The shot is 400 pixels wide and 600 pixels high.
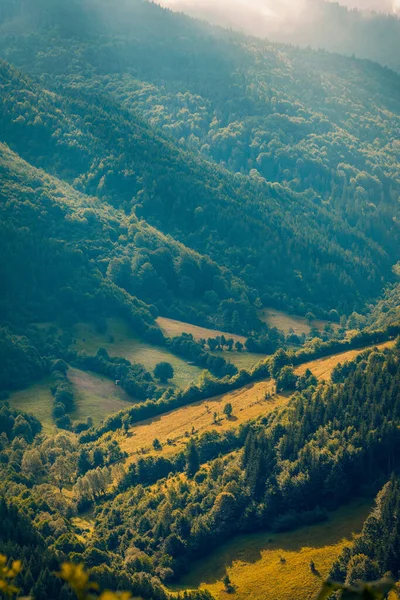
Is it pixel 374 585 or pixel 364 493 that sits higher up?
pixel 374 585

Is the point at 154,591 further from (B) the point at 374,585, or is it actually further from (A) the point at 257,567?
(B) the point at 374,585

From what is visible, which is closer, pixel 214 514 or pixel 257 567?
pixel 257 567

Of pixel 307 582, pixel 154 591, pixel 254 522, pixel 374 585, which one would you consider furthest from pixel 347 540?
pixel 374 585

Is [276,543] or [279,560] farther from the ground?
[279,560]

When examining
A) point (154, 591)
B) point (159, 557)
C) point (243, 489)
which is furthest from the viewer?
point (243, 489)

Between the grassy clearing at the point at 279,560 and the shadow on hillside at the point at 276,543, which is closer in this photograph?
the grassy clearing at the point at 279,560

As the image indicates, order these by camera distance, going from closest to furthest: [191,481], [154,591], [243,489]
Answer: [154,591] → [243,489] → [191,481]

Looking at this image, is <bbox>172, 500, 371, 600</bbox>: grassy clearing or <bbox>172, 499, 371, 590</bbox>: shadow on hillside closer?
<bbox>172, 500, 371, 600</bbox>: grassy clearing

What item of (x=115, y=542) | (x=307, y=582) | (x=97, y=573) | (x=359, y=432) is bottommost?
(x=115, y=542)
